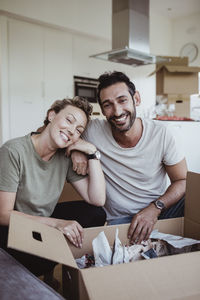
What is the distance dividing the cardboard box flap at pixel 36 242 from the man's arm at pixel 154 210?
0.44 meters

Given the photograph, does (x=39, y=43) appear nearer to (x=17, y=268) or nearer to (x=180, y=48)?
(x=180, y=48)

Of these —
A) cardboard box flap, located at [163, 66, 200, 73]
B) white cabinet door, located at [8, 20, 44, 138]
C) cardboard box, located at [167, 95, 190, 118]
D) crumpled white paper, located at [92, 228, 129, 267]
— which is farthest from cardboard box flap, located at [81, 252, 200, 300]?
white cabinet door, located at [8, 20, 44, 138]

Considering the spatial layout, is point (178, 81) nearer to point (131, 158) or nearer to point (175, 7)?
point (131, 158)

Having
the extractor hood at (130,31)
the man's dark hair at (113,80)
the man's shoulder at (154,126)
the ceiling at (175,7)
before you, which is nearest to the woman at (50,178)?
the man's dark hair at (113,80)

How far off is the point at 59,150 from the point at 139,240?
533 mm

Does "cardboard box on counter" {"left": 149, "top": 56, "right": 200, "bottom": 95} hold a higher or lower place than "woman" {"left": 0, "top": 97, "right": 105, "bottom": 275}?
higher

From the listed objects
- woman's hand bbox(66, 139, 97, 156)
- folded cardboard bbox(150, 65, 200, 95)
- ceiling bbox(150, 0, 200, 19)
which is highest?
ceiling bbox(150, 0, 200, 19)

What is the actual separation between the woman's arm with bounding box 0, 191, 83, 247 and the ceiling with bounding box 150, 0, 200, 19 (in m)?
4.59

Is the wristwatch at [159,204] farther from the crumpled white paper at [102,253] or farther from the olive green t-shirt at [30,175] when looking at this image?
the crumpled white paper at [102,253]

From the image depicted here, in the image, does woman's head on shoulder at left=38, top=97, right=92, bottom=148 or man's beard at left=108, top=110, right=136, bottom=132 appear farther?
man's beard at left=108, top=110, right=136, bottom=132

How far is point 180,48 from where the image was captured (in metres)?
5.66

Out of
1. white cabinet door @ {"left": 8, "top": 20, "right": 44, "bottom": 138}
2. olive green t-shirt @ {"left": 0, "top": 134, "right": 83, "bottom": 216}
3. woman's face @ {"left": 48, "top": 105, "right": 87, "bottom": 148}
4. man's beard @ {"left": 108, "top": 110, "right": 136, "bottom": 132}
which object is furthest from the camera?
white cabinet door @ {"left": 8, "top": 20, "right": 44, "bottom": 138}

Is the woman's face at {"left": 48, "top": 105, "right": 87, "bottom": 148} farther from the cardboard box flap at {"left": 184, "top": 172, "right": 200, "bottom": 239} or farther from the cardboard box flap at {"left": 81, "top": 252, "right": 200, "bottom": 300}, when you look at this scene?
the cardboard box flap at {"left": 81, "top": 252, "right": 200, "bottom": 300}

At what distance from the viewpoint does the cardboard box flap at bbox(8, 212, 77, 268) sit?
66cm
